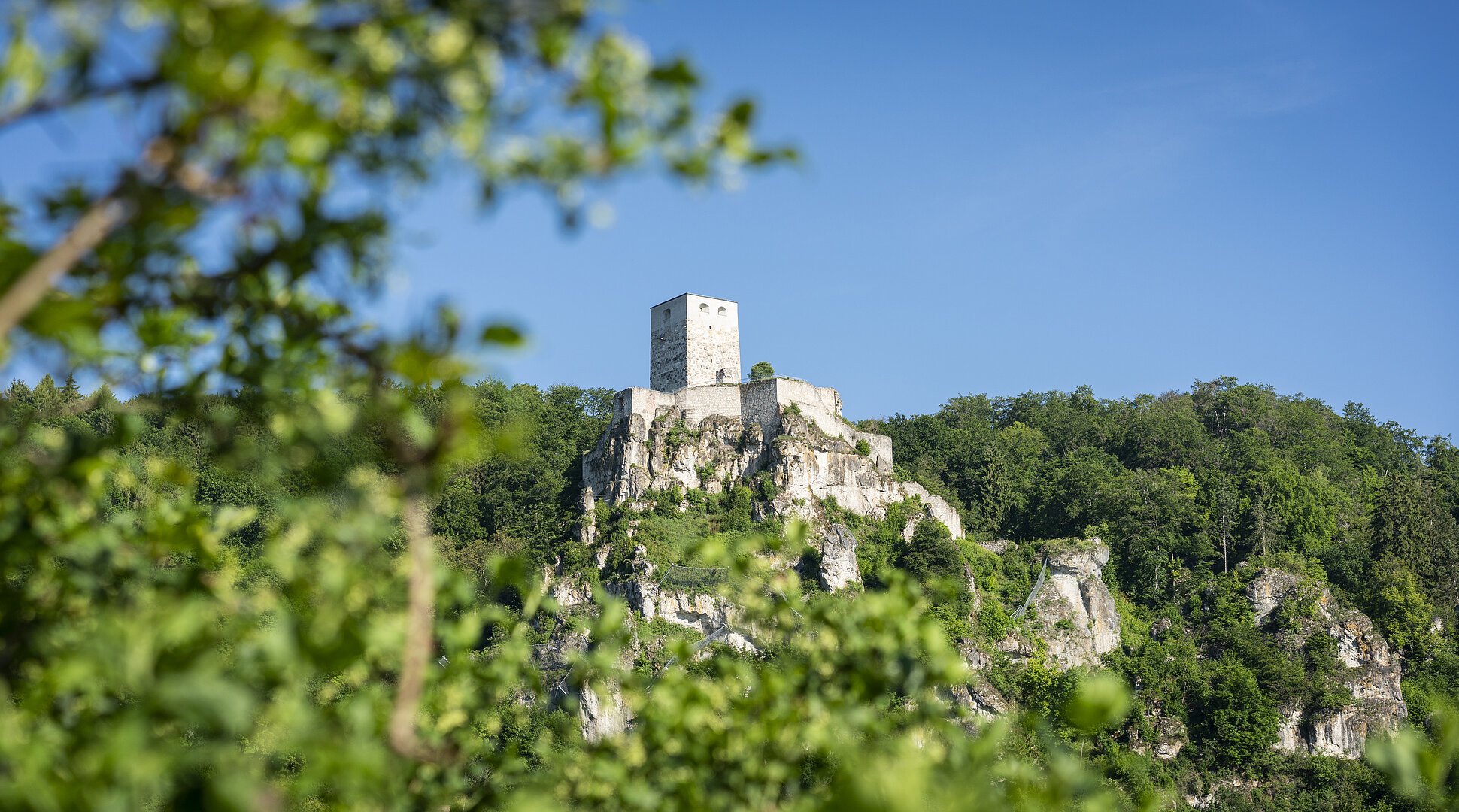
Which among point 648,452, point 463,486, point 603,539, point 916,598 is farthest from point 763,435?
point 916,598

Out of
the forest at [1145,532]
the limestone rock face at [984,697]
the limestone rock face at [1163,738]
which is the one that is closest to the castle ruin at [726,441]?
the forest at [1145,532]

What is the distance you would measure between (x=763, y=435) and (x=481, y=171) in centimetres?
3788

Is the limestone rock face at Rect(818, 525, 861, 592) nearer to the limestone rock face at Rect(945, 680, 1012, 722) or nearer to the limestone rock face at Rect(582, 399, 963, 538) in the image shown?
the limestone rock face at Rect(582, 399, 963, 538)

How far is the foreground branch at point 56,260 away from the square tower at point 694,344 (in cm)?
4091

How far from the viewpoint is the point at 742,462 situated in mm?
39938

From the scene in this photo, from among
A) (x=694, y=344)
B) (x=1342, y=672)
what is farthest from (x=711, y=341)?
(x=1342, y=672)

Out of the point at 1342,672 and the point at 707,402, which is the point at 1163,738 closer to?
the point at 1342,672

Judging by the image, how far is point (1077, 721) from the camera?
7.98 feet

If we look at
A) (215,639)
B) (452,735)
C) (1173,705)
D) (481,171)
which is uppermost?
(481,171)

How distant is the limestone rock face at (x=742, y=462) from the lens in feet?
128

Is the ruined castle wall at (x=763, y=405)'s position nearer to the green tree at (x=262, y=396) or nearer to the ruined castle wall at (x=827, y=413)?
the ruined castle wall at (x=827, y=413)

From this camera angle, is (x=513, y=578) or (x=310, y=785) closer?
(x=310, y=785)

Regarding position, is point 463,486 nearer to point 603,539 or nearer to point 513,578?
point 603,539

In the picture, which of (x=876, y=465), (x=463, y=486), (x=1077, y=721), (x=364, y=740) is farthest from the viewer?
(x=463, y=486)
